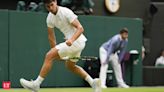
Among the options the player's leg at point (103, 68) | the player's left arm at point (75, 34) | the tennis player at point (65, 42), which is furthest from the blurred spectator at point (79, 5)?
the player's left arm at point (75, 34)

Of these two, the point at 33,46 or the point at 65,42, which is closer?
the point at 65,42

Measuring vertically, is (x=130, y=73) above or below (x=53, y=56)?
below

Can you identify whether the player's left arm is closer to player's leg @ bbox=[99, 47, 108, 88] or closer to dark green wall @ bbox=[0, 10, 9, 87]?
dark green wall @ bbox=[0, 10, 9, 87]

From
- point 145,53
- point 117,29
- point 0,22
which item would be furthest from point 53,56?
point 145,53

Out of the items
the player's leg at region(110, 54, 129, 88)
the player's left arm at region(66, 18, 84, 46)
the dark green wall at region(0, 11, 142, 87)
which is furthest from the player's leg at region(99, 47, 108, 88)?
the player's left arm at region(66, 18, 84, 46)

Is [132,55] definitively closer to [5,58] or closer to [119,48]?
[119,48]

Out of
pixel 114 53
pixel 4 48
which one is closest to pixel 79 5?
pixel 114 53

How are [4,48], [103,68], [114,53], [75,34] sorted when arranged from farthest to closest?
[114,53], [103,68], [4,48], [75,34]

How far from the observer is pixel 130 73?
742 inches

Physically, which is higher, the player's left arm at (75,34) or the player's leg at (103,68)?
the player's left arm at (75,34)

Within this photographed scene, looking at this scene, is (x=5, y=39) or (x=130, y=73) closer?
(x=5, y=39)

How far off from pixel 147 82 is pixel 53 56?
10.7 metres

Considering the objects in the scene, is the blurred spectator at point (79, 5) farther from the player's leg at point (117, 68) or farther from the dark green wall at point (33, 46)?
the player's leg at point (117, 68)

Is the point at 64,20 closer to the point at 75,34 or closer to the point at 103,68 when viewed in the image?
the point at 75,34
